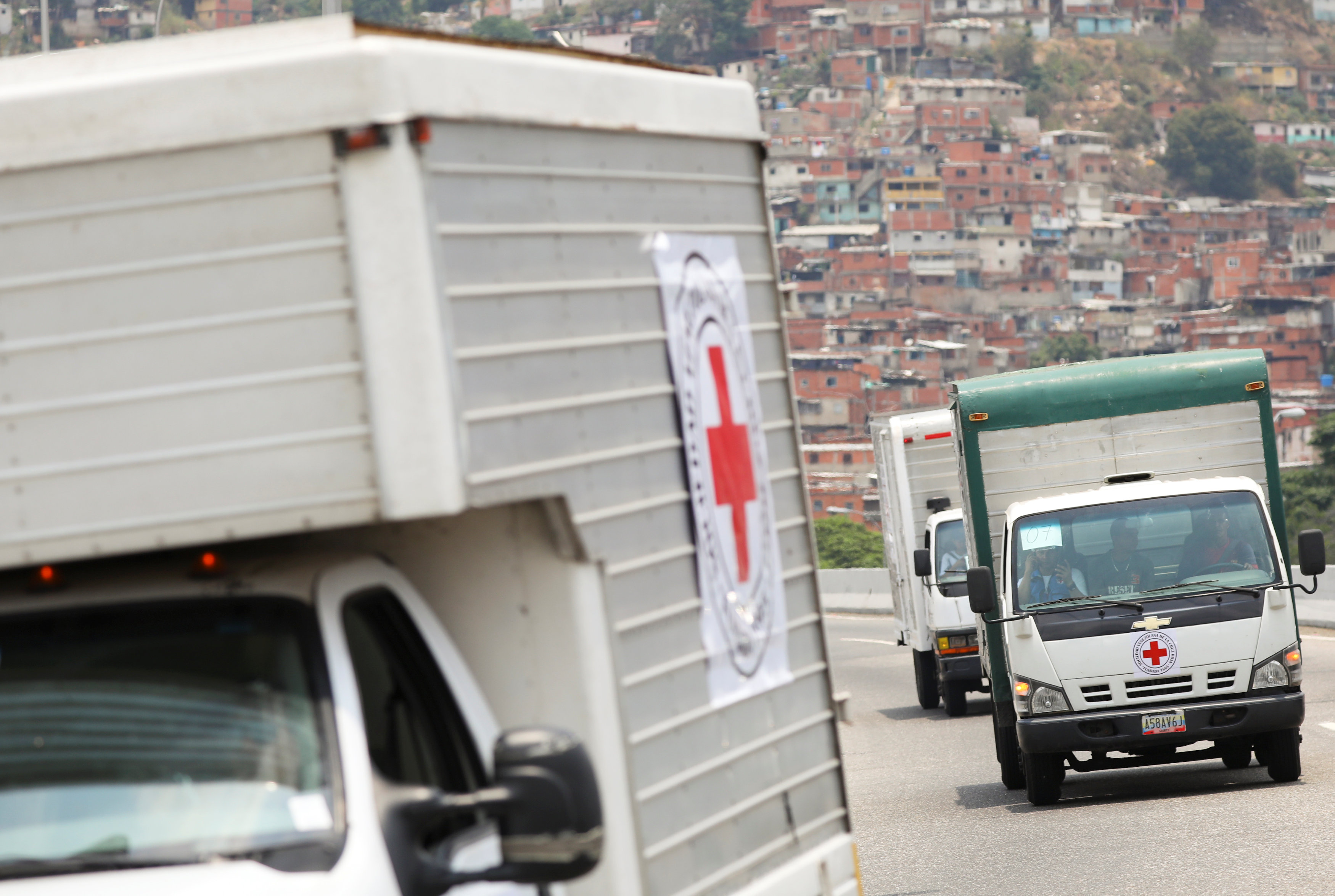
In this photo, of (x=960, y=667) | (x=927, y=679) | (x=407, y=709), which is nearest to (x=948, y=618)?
(x=960, y=667)

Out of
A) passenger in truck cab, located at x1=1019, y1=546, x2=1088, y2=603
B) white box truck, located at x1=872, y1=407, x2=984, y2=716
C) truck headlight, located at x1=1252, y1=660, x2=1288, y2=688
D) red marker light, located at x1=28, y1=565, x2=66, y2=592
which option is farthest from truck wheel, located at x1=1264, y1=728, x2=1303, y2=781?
red marker light, located at x1=28, y1=565, x2=66, y2=592

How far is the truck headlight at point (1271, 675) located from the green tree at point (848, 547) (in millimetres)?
86216

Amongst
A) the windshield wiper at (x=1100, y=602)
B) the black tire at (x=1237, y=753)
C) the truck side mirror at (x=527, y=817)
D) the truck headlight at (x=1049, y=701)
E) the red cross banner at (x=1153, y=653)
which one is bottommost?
the black tire at (x=1237, y=753)

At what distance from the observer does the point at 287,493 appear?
156 inches

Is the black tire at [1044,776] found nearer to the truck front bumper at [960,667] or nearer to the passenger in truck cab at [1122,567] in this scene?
the passenger in truck cab at [1122,567]

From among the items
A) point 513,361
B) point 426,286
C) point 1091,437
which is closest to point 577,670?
point 513,361

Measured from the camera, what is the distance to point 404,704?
4.32 metres

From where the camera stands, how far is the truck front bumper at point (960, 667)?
71.4 ft

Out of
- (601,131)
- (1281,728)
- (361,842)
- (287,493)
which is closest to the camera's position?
(361,842)

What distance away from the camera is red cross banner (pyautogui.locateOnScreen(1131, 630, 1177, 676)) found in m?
13.6

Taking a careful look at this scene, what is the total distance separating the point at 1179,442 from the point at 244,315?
38.8ft

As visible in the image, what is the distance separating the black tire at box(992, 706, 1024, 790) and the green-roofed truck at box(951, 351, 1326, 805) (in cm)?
1

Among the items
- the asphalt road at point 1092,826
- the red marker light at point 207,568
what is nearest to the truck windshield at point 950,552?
the asphalt road at point 1092,826

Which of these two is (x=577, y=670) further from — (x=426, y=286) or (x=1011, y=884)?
(x=1011, y=884)
